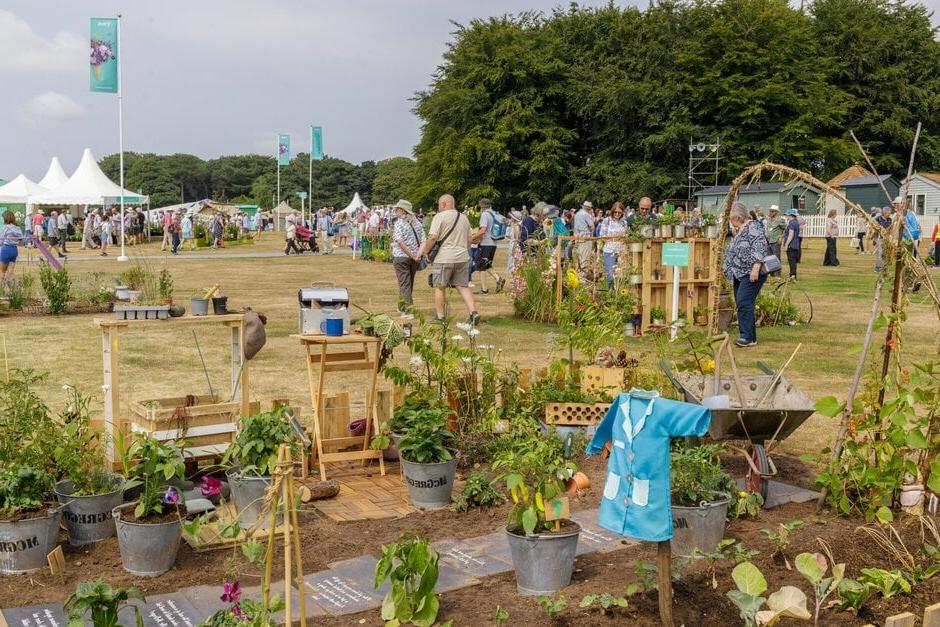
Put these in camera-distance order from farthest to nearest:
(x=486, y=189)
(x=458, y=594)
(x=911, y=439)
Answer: (x=486, y=189), (x=911, y=439), (x=458, y=594)

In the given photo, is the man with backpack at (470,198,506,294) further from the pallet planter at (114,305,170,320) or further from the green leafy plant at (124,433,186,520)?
the green leafy plant at (124,433,186,520)

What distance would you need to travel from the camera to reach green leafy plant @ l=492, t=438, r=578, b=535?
154 inches

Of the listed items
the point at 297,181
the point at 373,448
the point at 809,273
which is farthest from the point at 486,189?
the point at 297,181

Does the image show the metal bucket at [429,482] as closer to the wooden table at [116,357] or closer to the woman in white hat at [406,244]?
the wooden table at [116,357]

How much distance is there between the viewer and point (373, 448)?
6.00 meters

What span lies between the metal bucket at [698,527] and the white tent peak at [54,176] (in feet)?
147

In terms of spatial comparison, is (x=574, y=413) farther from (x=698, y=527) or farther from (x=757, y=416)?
(x=698, y=527)

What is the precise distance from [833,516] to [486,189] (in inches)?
1657

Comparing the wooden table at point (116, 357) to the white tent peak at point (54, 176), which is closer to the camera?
the wooden table at point (116, 357)

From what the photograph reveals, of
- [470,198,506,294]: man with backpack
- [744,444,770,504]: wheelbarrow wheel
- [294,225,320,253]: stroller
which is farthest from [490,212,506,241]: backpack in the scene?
[294,225,320,253]: stroller

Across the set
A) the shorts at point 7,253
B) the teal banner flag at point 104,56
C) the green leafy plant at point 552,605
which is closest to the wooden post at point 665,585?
the green leafy plant at point 552,605

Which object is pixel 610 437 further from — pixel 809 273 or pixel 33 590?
pixel 809 273

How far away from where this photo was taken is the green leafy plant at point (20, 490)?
14.4ft

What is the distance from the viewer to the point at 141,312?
18.4 feet
